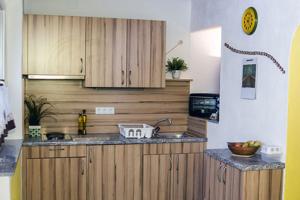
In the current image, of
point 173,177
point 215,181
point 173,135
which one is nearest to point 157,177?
point 173,177

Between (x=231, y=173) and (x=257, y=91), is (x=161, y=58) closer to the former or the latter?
(x=257, y=91)

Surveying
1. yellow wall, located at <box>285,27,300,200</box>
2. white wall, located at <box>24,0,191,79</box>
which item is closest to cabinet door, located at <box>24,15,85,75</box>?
white wall, located at <box>24,0,191,79</box>

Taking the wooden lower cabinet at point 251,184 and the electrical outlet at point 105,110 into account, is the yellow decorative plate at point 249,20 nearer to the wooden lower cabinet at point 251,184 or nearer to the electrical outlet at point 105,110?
the wooden lower cabinet at point 251,184

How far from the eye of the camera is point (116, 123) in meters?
4.74

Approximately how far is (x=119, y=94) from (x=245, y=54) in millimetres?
1716

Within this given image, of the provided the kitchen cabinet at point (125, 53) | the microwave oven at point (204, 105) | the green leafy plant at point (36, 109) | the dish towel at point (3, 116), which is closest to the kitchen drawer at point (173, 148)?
the microwave oven at point (204, 105)

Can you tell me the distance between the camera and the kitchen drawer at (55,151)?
158 inches

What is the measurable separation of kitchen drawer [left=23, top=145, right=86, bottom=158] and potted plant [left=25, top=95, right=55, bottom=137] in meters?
0.34

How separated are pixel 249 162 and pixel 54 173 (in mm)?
2088

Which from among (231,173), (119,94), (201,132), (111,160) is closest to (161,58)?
(119,94)

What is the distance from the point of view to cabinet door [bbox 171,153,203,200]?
14.4ft

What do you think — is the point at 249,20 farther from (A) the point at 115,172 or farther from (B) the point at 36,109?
(B) the point at 36,109

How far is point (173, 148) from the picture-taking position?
14.3 ft

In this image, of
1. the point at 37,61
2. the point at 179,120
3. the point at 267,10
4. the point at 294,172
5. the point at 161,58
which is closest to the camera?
the point at 294,172
